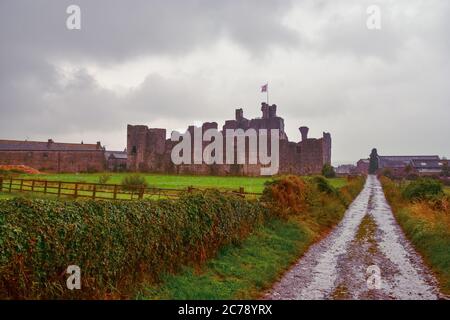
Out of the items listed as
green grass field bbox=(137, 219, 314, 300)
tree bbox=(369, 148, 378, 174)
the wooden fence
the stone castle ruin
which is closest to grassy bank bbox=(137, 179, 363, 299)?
green grass field bbox=(137, 219, 314, 300)

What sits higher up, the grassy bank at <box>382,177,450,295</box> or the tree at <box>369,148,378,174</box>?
the tree at <box>369,148,378,174</box>

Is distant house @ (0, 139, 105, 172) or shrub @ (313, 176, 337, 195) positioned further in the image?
distant house @ (0, 139, 105, 172)

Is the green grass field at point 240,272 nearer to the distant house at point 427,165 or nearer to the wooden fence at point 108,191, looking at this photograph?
the wooden fence at point 108,191

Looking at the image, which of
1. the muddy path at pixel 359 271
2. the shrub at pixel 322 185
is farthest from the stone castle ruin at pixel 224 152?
the muddy path at pixel 359 271

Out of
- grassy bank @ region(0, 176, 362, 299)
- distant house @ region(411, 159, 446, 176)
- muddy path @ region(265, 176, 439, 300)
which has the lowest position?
muddy path @ region(265, 176, 439, 300)

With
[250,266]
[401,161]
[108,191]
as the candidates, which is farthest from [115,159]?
[250,266]

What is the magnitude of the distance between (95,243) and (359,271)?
7149 millimetres

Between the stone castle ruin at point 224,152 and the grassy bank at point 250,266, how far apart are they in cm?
4361

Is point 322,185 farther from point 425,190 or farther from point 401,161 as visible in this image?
point 401,161

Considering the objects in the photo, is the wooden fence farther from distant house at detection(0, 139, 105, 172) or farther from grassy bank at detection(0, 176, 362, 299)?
distant house at detection(0, 139, 105, 172)

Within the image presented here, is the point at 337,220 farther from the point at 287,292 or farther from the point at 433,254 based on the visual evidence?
the point at 287,292

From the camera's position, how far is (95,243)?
269 inches

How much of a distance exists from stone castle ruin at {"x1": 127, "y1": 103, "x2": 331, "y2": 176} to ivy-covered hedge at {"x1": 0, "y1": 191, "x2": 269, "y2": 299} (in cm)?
5231

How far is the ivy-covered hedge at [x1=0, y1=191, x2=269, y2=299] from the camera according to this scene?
5656mm
